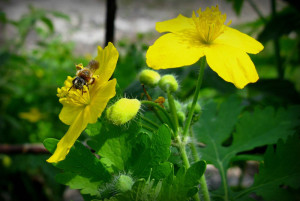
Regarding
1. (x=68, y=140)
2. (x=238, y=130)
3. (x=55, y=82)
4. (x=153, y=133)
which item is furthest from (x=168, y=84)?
(x=55, y=82)

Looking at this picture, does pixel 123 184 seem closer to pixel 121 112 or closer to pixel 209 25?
pixel 121 112

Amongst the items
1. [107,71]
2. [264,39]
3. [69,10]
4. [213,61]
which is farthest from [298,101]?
[69,10]

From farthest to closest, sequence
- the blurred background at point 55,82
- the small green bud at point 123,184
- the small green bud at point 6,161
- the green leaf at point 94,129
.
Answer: the small green bud at point 6,161, the blurred background at point 55,82, the green leaf at point 94,129, the small green bud at point 123,184

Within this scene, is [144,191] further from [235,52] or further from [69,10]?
[69,10]

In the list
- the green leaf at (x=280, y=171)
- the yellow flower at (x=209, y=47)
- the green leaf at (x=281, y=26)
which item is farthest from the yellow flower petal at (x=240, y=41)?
the green leaf at (x=281, y=26)

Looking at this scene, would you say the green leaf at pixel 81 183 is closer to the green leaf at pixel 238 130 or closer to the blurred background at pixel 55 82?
the blurred background at pixel 55 82

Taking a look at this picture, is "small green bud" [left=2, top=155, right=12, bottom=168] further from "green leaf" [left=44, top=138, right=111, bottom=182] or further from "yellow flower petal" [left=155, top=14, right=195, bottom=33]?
"yellow flower petal" [left=155, top=14, right=195, bottom=33]

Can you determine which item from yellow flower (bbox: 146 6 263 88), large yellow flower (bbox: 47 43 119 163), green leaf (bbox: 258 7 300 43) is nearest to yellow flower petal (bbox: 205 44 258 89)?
yellow flower (bbox: 146 6 263 88)
